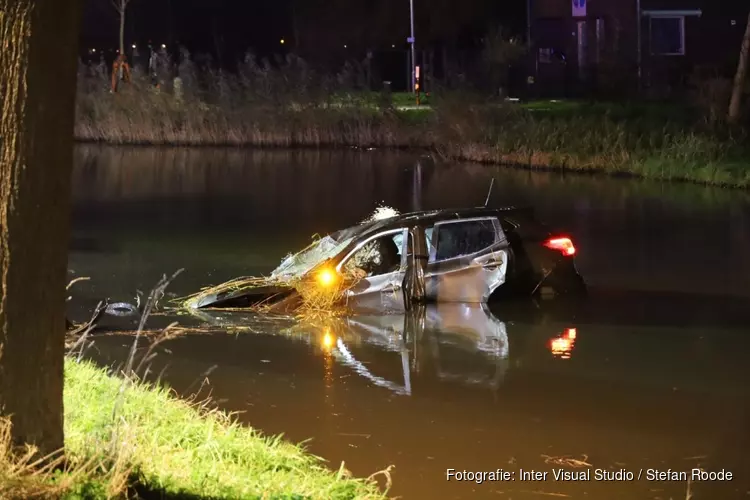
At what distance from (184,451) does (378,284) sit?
691 centimetres

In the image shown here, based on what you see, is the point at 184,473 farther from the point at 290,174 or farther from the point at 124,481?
the point at 290,174

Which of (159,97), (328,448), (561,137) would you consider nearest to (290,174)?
(561,137)

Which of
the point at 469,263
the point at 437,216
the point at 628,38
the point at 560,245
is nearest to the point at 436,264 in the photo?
the point at 469,263

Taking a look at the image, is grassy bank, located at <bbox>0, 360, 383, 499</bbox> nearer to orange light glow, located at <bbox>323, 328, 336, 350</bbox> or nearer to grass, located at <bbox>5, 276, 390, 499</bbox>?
grass, located at <bbox>5, 276, 390, 499</bbox>

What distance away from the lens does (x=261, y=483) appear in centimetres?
659

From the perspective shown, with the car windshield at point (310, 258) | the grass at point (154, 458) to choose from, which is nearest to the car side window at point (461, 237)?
the car windshield at point (310, 258)

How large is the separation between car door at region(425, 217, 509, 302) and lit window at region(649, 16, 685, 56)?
119 ft

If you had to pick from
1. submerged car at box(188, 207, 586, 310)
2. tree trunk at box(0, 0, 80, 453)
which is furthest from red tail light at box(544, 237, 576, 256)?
tree trunk at box(0, 0, 80, 453)

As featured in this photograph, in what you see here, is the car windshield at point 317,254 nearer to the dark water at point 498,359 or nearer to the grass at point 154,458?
the dark water at point 498,359

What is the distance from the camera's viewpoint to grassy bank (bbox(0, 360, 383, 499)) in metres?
5.36

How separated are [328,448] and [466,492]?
1395 mm

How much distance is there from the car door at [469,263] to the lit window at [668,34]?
36.3m

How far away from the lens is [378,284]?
1379 centimetres

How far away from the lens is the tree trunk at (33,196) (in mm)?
5293
